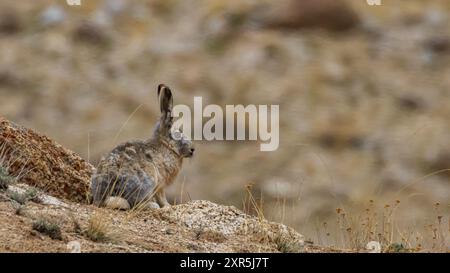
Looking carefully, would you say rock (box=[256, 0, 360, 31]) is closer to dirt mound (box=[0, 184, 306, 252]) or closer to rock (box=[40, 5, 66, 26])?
rock (box=[40, 5, 66, 26])

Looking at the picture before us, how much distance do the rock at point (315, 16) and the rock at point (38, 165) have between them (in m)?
20.2

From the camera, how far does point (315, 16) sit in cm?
2877

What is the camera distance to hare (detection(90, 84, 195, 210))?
813cm

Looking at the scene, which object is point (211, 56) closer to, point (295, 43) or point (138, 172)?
point (295, 43)

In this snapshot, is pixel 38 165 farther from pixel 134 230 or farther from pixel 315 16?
pixel 315 16

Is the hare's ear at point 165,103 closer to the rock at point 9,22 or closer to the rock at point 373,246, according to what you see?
the rock at point 373,246

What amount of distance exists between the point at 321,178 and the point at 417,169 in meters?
1.95

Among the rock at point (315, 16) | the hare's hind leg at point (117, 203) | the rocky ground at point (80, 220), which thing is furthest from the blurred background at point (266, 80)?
the hare's hind leg at point (117, 203)

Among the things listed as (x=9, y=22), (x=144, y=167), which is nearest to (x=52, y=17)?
(x=9, y=22)

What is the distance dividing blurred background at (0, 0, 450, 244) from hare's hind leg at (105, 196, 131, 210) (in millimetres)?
10350
